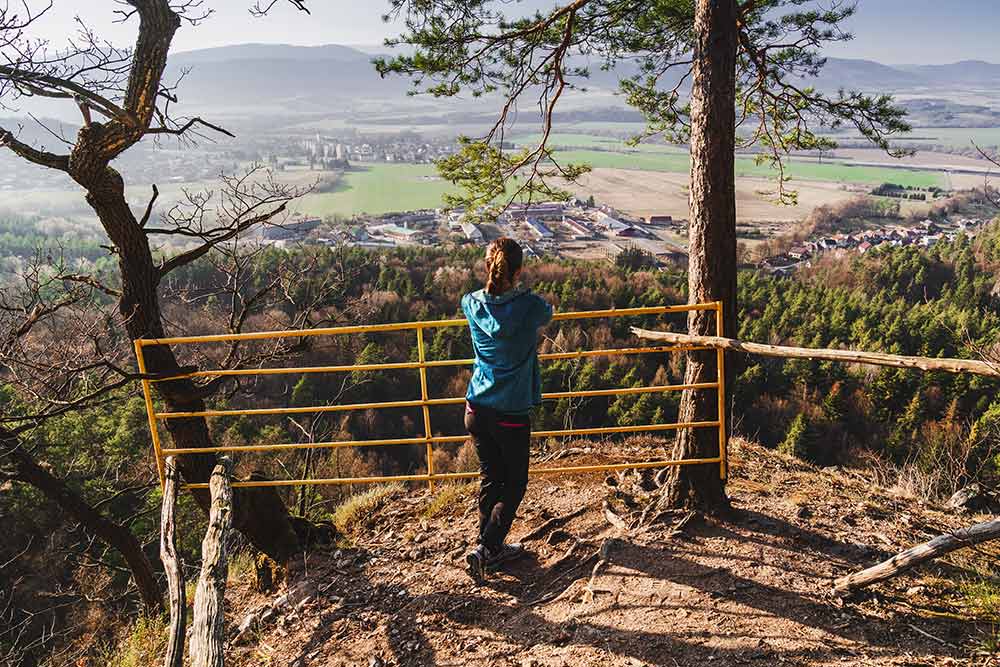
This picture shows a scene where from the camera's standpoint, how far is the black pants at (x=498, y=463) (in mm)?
3154

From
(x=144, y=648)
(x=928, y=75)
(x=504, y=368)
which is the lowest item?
(x=144, y=648)

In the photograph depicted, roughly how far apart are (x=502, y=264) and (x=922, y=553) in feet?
7.96

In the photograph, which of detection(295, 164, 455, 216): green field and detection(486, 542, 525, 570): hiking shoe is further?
detection(295, 164, 455, 216): green field

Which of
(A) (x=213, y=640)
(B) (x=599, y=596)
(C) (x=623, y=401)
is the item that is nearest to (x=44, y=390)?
(A) (x=213, y=640)

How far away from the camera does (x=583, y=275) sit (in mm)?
42875

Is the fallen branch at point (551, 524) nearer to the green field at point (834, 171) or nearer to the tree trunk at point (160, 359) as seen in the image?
the tree trunk at point (160, 359)

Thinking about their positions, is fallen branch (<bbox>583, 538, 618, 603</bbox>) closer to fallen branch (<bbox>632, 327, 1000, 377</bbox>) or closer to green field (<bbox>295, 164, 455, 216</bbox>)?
fallen branch (<bbox>632, 327, 1000, 377</bbox>)

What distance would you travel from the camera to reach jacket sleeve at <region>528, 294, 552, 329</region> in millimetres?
2977

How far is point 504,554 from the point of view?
3740 mm

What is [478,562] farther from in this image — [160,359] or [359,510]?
[160,359]

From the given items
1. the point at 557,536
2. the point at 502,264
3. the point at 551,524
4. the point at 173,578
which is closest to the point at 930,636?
the point at 557,536

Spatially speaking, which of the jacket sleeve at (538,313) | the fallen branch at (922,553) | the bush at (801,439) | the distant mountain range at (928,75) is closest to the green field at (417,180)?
the bush at (801,439)

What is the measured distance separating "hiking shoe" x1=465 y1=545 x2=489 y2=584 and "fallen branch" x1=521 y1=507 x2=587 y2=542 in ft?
1.61

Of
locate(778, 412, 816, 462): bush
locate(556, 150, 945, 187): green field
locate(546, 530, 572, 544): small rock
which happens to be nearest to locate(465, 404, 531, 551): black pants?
locate(546, 530, 572, 544): small rock
